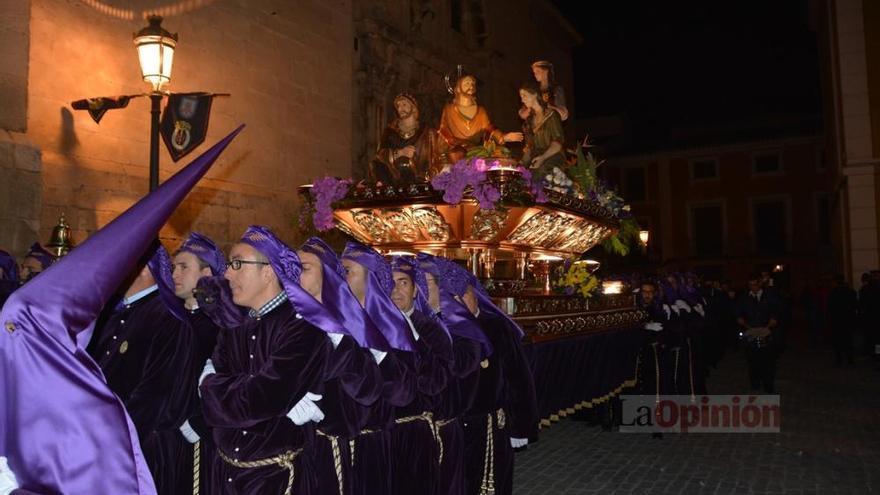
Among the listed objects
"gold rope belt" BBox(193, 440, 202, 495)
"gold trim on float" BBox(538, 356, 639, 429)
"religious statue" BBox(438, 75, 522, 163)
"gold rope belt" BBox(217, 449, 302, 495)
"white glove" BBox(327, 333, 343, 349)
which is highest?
"religious statue" BBox(438, 75, 522, 163)

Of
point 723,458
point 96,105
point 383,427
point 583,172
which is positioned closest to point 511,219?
point 583,172

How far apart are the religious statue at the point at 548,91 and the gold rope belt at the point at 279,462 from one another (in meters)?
5.21

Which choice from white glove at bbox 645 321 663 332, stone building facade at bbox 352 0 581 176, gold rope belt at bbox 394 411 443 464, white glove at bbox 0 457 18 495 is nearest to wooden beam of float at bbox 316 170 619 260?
gold rope belt at bbox 394 411 443 464

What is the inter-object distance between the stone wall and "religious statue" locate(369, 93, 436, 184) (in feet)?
3.61

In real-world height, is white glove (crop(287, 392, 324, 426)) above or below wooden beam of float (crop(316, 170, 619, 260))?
below

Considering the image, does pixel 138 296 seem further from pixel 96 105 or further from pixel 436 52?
pixel 436 52

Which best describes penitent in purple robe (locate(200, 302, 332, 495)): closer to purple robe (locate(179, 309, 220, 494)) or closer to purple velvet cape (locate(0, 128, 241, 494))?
purple robe (locate(179, 309, 220, 494))

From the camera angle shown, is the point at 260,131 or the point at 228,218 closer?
the point at 228,218

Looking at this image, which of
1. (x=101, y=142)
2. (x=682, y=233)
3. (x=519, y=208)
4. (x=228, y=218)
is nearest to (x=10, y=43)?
(x=101, y=142)

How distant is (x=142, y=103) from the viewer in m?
8.71

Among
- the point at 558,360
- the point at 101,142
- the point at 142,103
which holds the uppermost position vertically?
the point at 142,103

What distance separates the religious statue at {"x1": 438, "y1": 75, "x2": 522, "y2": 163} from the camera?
6.84 m

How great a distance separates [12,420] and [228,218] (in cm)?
820

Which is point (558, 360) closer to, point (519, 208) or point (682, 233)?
point (519, 208)
